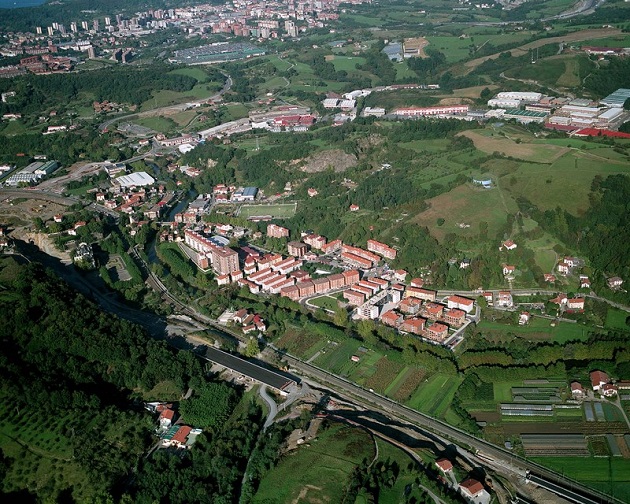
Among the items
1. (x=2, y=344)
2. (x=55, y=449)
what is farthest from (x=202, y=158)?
(x=55, y=449)

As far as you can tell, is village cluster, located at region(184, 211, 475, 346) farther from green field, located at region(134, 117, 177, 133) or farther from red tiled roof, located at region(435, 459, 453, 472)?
green field, located at region(134, 117, 177, 133)

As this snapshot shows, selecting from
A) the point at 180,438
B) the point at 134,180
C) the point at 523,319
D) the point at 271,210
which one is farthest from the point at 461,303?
the point at 134,180

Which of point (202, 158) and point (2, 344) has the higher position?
point (2, 344)

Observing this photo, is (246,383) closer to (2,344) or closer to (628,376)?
(2,344)

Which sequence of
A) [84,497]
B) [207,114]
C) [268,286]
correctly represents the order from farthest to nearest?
[207,114] < [268,286] < [84,497]

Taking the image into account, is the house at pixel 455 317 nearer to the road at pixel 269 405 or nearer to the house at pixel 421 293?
the house at pixel 421 293

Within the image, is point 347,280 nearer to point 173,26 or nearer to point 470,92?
point 470,92
